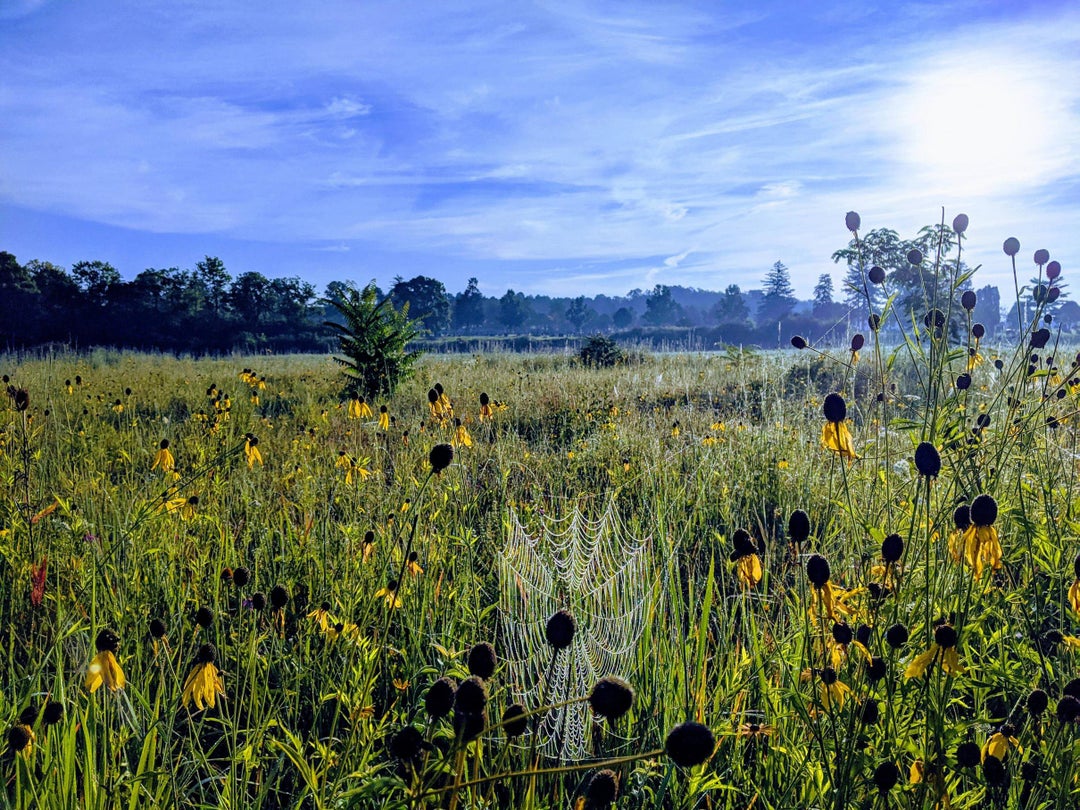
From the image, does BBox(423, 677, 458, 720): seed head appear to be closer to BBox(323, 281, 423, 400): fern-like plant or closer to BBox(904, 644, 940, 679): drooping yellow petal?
BBox(904, 644, 940, 679): drooping yellow petal

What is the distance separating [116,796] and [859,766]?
4.45 feet

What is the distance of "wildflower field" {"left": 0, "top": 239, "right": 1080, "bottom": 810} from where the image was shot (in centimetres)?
118

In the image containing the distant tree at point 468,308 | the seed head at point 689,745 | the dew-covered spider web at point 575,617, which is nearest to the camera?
the seed head at point 689,745

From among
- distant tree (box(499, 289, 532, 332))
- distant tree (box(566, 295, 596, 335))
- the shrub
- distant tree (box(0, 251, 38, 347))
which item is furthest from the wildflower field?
distant tree (box(566, 295, 596, 335))

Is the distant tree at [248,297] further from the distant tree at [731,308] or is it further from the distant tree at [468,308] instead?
the distant tree at [731,308]

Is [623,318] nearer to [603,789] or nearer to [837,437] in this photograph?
[837,437]

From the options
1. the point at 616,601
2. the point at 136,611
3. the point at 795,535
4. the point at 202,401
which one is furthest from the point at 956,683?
the point at 202,401

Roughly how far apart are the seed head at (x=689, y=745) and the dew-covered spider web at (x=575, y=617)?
1038 mm

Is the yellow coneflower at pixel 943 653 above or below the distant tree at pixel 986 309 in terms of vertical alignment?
below

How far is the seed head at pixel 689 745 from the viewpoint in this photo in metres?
0.59

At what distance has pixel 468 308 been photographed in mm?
109125

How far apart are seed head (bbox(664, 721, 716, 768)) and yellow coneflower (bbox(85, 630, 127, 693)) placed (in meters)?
1.05

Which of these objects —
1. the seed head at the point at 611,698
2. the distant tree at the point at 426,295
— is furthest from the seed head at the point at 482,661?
the distant tree at the point at 426,295

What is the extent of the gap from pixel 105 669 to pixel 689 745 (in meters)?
1.16
